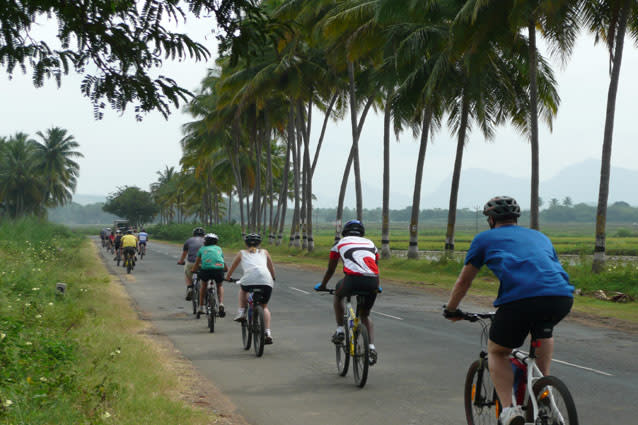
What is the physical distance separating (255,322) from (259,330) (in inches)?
7.5

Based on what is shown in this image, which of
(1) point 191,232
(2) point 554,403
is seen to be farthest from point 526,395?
(1) point 191,232

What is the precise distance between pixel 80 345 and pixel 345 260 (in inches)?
144

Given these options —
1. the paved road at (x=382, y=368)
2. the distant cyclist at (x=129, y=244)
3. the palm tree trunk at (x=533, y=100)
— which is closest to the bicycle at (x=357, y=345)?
the paved road at (x=382, y=368)

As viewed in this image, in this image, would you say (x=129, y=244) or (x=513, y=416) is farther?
(x=129, y=244)

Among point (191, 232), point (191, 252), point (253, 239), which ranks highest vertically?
point (253, 239)

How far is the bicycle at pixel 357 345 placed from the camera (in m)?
7.72

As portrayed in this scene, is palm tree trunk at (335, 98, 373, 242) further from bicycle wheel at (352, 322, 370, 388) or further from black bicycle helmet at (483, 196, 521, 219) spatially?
black bicycle helmet at (483, 196, 521, 219)

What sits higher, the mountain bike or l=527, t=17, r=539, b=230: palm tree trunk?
l=527, t=17, r=539, b=230: palm tree trunk

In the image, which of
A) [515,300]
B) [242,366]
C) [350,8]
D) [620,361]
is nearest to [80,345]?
[242,366]

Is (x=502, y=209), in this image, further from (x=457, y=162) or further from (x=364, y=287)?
(x=457, y=162)

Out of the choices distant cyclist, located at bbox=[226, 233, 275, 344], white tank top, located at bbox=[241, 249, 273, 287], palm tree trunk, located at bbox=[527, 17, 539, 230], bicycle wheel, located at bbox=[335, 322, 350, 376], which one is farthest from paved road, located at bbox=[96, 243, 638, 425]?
palm tree trunk, located at bbox=[527, 17, 539, 230]

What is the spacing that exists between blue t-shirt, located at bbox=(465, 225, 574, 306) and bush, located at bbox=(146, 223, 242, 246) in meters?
53.0

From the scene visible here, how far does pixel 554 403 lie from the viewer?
420 centimetres

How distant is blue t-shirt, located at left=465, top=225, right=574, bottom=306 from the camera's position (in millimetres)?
4484
